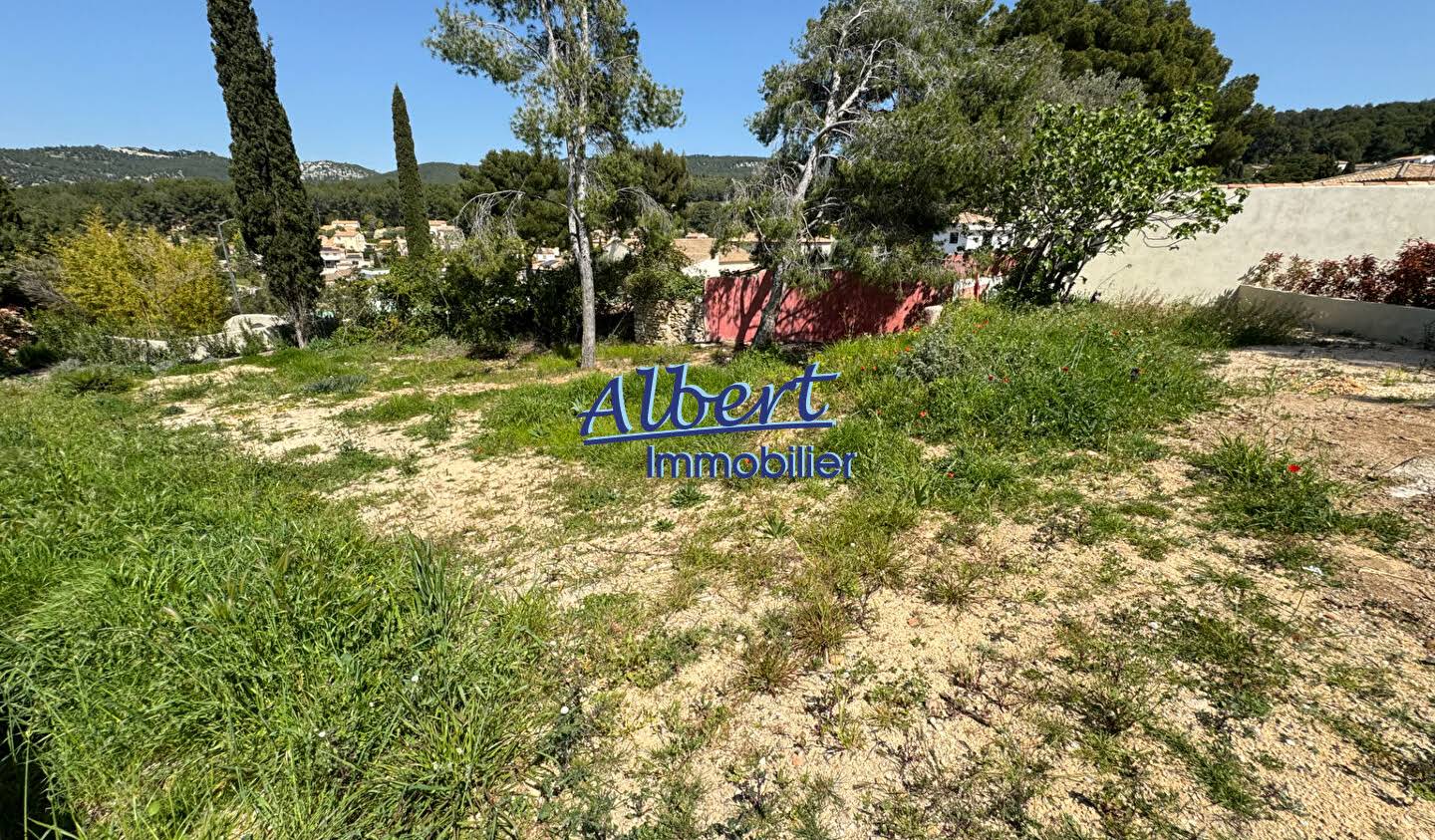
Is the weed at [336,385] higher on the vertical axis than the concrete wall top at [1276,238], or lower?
lower

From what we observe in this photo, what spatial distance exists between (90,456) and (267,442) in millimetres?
1763

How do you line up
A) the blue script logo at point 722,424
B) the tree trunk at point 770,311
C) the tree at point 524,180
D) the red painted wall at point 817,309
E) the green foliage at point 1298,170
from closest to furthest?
1. the blue script logo at point 722,424
2. the tree trunk at point 770,311
3. the red painted wall at point 817,309
4. the tree at point 524,180
5. the green foliage at point 1298,170

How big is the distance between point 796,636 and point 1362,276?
10.7m

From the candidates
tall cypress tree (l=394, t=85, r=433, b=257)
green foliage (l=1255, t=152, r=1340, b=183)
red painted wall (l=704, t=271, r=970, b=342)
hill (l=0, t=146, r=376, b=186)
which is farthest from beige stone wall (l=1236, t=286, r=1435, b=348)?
hill (l=0, t=146, r=376, b=186)

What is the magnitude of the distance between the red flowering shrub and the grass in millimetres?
11412

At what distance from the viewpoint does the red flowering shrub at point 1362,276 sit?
6.96 meters

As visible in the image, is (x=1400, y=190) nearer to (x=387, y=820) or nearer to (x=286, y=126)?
(x=387, y=820)

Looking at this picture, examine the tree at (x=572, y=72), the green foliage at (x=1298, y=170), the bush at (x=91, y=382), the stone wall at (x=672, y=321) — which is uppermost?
the green foliage at (x=1298, y=170)

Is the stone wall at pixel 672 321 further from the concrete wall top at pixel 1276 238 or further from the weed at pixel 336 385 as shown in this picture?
the concrete wall top at pixel 1276 238

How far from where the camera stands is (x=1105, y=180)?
7.71 m

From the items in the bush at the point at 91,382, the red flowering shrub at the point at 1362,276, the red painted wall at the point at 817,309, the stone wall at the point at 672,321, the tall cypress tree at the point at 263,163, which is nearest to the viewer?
the red flowering shrub at the point at 1362,276

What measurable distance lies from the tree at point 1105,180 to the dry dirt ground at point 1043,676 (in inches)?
182

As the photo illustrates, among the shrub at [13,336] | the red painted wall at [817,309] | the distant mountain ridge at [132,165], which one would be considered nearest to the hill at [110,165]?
the distant mountain ridge at [132,165]

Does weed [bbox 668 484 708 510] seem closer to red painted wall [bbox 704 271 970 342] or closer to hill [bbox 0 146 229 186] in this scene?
red painted wall [bbox 704 271 970 342]
